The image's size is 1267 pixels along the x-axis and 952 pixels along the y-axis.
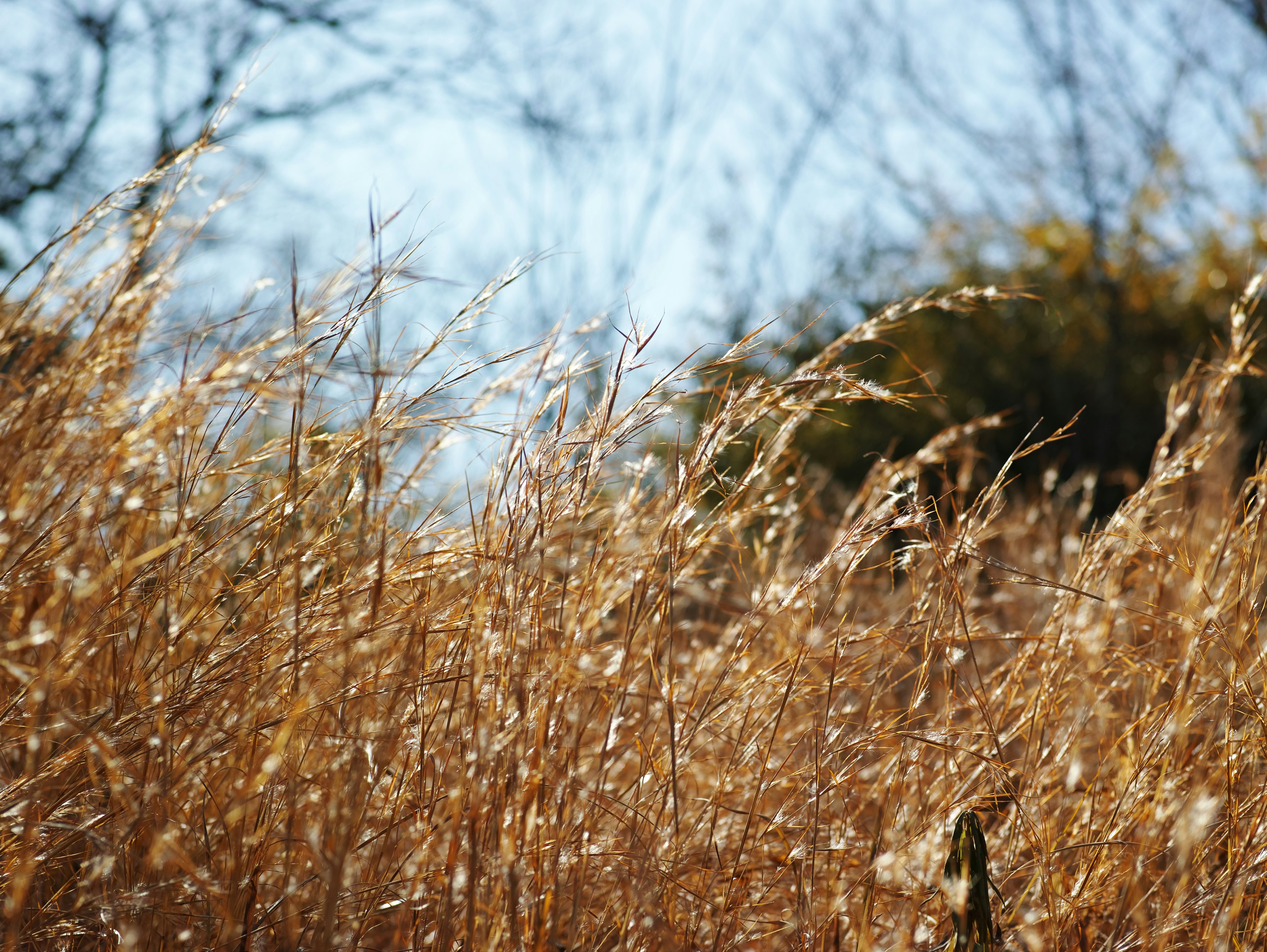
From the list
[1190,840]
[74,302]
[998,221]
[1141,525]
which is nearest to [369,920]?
[1190,840]

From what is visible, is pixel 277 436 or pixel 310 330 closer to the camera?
pixel 310 330

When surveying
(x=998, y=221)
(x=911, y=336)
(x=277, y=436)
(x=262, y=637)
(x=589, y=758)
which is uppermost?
(x=998, y=221)

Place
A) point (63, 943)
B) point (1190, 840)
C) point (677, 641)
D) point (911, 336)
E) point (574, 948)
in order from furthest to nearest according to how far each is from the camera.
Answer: point (911, 336)
point (677, 641)
point (63, 943)
point (574, 948)
point (1190, 840)

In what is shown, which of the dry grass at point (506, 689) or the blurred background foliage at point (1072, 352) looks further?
the blurred background foliage at point (1072, 352)

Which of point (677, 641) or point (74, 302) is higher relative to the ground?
point (74, 302)

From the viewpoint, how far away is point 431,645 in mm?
1263

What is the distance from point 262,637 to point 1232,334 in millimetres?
1611

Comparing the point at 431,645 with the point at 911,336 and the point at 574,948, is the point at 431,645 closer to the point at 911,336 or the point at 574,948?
the point at 574,948

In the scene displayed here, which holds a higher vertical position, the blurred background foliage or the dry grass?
the blurred background foliage

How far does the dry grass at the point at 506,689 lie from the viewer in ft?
3.34

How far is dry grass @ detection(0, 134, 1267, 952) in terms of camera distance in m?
1.02

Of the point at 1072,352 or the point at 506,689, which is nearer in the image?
the point at 506,689

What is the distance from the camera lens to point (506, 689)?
1.12m

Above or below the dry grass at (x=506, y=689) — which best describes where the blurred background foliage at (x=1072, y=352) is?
above
